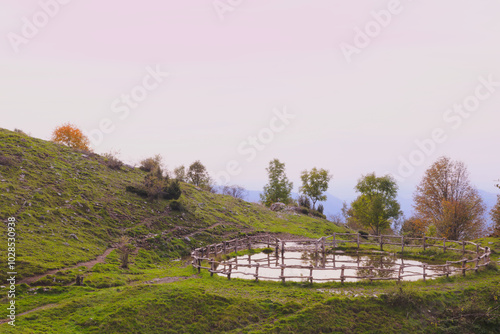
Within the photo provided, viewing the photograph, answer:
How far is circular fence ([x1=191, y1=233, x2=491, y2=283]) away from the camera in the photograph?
1975cm

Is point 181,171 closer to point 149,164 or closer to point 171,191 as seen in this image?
point 149,164

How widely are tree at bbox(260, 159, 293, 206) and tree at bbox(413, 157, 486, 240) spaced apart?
26896 millimetres

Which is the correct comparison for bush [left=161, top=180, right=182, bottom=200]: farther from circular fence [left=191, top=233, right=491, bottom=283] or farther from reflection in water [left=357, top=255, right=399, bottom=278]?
reflection in water [left=357, top=255, right=399, bottom=278]

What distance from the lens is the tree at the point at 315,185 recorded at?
6769 cm

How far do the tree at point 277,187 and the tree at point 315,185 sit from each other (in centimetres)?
356

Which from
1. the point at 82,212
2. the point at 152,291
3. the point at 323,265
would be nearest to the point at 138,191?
the point at 82,212

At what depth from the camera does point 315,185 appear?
67.6 meters

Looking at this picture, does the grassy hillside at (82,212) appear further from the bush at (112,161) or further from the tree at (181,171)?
the tree at (181,171)

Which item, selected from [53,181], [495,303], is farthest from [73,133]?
[495,303]

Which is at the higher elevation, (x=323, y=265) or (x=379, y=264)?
(x=379, y=264)

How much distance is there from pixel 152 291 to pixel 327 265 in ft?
47.0

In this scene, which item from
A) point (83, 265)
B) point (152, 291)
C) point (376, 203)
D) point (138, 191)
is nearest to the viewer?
point (152, 291)

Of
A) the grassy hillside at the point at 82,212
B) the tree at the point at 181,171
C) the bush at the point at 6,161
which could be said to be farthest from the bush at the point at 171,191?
the tree at the point at 181,171

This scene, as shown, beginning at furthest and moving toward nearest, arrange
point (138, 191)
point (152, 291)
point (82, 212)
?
1. point (138, 191)
2. point (82, 212)
3. point (152, 291)
